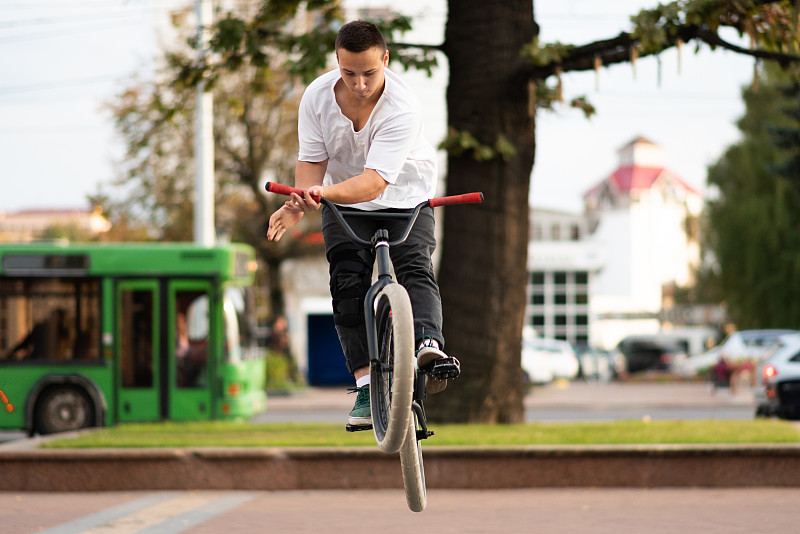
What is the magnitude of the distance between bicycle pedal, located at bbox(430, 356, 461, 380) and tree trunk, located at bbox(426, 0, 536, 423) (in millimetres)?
7118

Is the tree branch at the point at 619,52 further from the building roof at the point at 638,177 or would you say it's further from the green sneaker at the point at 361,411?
the building roof at the point at 638,177

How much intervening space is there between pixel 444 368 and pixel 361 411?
49 cm

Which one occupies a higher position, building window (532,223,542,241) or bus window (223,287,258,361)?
building window (532,223,542,241)

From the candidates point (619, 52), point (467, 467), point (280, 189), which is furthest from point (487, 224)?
point (280, 189)

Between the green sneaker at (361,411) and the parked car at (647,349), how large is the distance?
45445 mm

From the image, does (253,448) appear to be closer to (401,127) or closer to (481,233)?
(481,233)

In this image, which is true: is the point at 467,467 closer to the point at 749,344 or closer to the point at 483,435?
the point at 483,435

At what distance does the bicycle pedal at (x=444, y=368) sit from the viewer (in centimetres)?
451

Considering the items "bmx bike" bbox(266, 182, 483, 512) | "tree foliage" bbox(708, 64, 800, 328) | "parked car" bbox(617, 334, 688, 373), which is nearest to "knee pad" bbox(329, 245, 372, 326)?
"bmx bike" bbox(266, 182, 483, 512)

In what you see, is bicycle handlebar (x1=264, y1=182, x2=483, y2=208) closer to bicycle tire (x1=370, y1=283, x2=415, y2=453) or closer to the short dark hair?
bicycle tire (x1=370, y1=283, x2=415, y2=453)

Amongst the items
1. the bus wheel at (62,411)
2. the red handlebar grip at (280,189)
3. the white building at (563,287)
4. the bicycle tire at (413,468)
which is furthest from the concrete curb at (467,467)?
the white building at (563,287)

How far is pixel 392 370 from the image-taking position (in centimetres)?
461

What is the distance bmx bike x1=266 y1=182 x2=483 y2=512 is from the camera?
14.1 ft

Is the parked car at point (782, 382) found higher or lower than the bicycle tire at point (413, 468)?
lower
